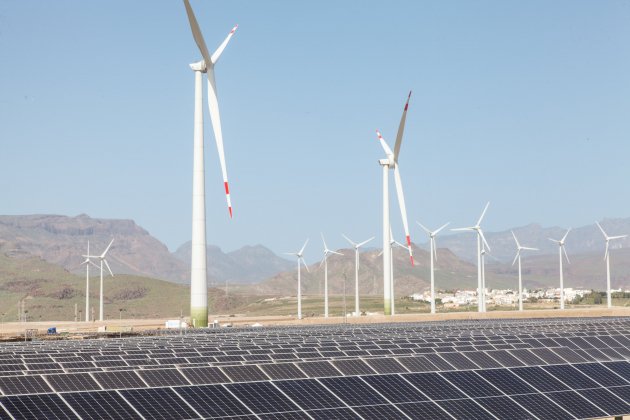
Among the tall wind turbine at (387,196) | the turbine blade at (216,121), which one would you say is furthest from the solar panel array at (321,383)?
the tall wind turbine at (387,196)

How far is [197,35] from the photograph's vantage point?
96000mm

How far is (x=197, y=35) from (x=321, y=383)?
200 ft

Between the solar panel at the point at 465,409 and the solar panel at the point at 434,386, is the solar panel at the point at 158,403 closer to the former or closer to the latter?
the solar panel at the point at 465,409

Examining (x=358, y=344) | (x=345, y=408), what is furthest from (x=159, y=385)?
(x=358, y=344)

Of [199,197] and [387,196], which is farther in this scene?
[387,196]

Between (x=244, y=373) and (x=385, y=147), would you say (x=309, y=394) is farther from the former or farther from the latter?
(x=385, y=147)

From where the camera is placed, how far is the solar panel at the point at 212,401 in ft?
116

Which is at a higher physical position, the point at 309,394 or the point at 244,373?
the point at 244,373

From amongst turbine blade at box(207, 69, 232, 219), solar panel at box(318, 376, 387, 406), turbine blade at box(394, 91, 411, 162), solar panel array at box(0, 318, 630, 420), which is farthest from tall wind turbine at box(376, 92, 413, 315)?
solar panel at box(318, 376, 387, 406)

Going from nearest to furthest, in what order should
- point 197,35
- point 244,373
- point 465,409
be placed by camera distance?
point 465,409 < point 244,373 < point 197,35

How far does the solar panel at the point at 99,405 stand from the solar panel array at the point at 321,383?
1.7 inches

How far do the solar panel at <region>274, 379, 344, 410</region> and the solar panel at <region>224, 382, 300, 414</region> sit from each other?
1.31 ft

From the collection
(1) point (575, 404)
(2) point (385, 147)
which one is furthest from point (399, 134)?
(1) point (575, 404)

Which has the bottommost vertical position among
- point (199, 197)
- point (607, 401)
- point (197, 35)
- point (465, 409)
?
point (607, 401)
